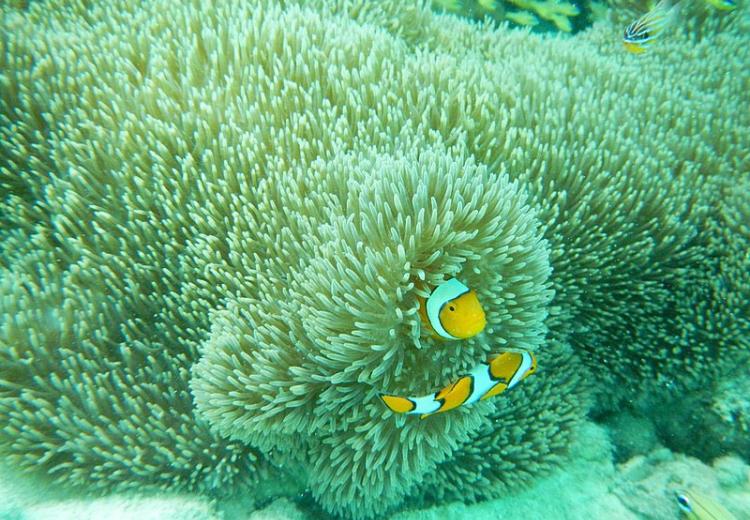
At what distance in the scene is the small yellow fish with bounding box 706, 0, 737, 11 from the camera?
4914 mm

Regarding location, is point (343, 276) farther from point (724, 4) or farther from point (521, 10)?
point (521, 10)

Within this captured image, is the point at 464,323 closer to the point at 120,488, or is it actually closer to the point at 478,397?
the point at 478,397

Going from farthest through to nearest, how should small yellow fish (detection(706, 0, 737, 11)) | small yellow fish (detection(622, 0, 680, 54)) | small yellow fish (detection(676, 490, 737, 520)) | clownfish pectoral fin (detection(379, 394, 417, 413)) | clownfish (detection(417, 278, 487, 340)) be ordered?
small yellow fish (detection(706, 0, 737, 11)), small yellow fish (detection(622, 0, 680, 54)), small yellow fish (detection(676, 490, 737, 520)), clownfish pectoral fin (detection(379, 394, 417, 413)), clownfish (detection(417, 278, 487, 340))

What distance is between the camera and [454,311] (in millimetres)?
1919

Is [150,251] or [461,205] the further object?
[150,251]

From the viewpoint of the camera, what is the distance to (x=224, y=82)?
3.03 meters

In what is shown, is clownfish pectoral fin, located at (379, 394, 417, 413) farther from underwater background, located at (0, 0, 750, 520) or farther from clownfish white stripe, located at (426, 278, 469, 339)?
clownfish white stripe, located at (426, 278, 469, 339)

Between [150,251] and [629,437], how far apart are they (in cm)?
357

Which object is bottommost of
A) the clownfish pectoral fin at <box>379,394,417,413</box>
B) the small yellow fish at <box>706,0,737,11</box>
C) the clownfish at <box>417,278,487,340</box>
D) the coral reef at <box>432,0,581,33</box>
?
the clownfish pectoral fin at <box>379,394,417,413</box>

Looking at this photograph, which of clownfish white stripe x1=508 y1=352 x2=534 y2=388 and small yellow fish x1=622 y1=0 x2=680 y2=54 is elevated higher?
small yellow fish x1=622 y1=0 x2=680 y2=54

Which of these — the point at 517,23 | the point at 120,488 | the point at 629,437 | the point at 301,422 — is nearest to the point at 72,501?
the point at 120,488

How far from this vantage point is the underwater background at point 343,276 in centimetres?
223

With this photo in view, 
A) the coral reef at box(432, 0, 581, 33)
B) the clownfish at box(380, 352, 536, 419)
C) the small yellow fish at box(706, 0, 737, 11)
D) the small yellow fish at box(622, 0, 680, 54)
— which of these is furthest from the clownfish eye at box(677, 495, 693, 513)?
the coral reef at box(432, 0, 581, 33)

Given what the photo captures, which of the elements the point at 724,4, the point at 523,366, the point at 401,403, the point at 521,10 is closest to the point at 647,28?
the point at 724,4
